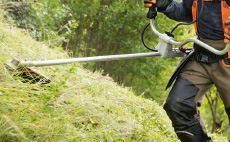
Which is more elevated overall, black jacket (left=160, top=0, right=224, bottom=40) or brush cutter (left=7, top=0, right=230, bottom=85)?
black jacket (left=160, top=0, right=224, bottom=40)

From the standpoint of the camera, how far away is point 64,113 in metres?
2.64

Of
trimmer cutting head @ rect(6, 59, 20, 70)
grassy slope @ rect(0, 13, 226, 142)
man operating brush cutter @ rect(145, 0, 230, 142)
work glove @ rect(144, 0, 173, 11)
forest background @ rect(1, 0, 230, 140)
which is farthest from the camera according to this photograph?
forest background @ rect(1, 0, 230, 140)

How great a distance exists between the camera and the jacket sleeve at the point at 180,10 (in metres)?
3.16

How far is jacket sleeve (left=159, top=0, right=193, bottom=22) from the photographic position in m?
3.16

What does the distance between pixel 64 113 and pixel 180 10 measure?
5.66 feet

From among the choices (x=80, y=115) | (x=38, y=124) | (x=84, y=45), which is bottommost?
(x=84, y=45)

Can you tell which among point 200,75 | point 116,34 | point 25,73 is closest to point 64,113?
point 25,73

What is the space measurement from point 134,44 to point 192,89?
869 cm

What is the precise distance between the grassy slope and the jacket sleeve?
1.30 metres

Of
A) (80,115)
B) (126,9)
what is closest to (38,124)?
(80,115)

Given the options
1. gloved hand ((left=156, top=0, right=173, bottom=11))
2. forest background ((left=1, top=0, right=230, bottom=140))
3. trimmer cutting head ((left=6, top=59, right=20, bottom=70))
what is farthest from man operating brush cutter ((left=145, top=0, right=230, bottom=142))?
forest background ((left=1, top=0, right=230, bottom=140))

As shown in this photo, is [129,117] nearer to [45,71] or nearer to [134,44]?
[45,71]

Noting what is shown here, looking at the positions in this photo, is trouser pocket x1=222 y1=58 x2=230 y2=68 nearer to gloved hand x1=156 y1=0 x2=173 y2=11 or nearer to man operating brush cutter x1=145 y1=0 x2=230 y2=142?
man operating brush cutter x1=145 y1=0 x2=230 y2=142

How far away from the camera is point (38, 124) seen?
2.18 metres
